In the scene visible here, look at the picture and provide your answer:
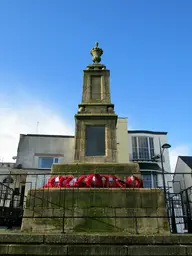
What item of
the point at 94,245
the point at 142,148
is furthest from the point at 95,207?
the point at 142,148

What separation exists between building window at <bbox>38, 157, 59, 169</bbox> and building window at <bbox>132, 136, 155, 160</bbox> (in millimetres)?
8371

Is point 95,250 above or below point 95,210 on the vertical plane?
below

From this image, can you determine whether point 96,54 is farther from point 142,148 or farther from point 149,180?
point 142,148

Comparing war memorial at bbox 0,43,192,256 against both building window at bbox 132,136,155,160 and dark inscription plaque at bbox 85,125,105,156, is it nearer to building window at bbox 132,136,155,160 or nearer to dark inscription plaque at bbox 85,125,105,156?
dark inscription plaque at bbox 85,125,105,156

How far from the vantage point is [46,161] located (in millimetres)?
24391

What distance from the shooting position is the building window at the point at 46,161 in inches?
949

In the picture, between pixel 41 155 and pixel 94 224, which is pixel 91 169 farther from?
pixel 41 155

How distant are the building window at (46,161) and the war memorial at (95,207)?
1458 centimetres

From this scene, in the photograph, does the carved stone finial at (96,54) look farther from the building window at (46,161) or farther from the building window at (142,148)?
the building window at (142,148)

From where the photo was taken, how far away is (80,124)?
9.95 meters

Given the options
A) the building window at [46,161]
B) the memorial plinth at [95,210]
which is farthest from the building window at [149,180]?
the memorial plinth at [95,210]

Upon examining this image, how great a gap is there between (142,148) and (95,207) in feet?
66.9

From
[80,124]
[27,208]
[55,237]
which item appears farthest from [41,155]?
[55,237]

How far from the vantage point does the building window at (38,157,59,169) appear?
24109mm
